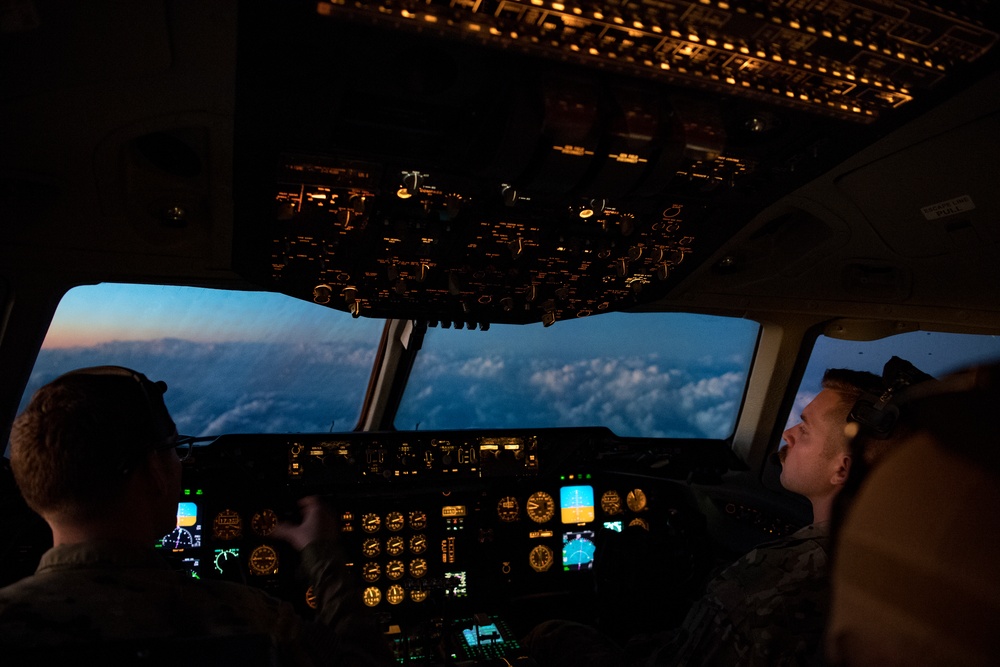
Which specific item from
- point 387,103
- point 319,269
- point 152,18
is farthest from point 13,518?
point 387,103

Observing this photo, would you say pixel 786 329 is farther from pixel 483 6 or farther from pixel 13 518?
pixel 13 518

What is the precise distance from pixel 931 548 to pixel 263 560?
3.28 metres

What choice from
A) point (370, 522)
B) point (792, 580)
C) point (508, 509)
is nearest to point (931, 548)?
point (792, 580)

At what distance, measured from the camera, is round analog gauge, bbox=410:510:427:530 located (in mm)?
3375

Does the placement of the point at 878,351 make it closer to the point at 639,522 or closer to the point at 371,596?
the point at 639,522

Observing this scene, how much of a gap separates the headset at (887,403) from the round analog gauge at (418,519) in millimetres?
2453

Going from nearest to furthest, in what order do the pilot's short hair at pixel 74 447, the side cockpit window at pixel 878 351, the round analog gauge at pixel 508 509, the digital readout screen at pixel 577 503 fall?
the pilot's short hair at pixel 74 447, the round analog gauge at pixel 508 509, the digital readout screen at pixel 577 503, the side cockpit window at pixel 878 351

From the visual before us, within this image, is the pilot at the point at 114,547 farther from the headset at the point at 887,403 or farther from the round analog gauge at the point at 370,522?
the round analog gauge at the point at 370,522

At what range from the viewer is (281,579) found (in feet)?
10.2

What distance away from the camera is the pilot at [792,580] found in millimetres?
1652

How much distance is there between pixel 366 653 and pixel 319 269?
55.8 inches

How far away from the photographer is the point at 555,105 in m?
1.25

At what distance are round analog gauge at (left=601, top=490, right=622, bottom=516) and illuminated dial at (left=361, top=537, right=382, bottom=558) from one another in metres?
1.40

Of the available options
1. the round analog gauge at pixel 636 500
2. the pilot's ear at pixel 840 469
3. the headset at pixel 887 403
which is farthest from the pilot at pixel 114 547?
the round analog gauge at pixel 636 500
